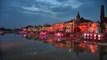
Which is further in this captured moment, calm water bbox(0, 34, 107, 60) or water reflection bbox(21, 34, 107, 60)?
water reflection bbox(21, 34, 107, 60)

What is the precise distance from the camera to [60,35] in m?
24.8

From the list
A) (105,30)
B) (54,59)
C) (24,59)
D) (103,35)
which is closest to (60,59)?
(54,59)

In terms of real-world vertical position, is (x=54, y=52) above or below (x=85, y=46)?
below

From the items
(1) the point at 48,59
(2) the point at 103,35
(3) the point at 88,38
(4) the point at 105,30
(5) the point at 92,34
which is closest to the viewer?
(1) the point at 48,59

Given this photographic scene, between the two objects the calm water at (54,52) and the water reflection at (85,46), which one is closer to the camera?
the calm water at (54,52)

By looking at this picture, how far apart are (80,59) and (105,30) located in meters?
7.41

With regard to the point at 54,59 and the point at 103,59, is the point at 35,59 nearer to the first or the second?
the point at 54,59

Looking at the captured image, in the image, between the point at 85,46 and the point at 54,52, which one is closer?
the point at 54,52

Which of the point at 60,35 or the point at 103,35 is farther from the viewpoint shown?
the point at 60,35

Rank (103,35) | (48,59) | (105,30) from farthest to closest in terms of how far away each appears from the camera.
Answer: (105,30) → (103,35) → (48,59)

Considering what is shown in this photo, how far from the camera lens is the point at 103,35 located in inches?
551

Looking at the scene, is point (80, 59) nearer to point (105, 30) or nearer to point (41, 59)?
point (41, 59)

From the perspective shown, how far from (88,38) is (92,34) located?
126 centimetres

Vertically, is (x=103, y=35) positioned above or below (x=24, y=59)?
above
